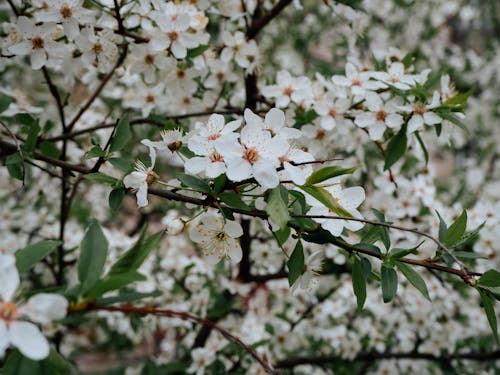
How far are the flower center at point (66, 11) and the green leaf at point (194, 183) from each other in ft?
2.19

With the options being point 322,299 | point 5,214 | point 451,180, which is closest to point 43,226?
point 5,214

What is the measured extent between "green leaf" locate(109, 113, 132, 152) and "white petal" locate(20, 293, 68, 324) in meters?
0.44

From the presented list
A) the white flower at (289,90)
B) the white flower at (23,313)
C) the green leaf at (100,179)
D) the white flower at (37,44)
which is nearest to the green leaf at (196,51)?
the white flower at (289,90)

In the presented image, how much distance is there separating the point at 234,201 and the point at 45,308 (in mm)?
370

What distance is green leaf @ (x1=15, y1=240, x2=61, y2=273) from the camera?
2.81ft

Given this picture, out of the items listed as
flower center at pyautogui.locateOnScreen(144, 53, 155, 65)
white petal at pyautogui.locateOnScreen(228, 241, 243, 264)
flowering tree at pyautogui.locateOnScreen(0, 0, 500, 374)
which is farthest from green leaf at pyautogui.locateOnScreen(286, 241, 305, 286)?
flower center at pyautogui.locateOnScreen(144, 53, 155, 65)

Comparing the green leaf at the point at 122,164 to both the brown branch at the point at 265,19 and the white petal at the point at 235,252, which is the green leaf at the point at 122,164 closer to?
the white petal at the point at 235,252

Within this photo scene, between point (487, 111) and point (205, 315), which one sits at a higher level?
point (205, 315)

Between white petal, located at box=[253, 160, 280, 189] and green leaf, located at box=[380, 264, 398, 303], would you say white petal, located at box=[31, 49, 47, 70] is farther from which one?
green leaf, located at box=[380, 264, 398, 303]

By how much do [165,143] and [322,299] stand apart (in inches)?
54.3

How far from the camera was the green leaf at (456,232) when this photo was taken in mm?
1049

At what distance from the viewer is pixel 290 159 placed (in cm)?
96

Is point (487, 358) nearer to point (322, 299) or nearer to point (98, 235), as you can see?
point (322, 299)

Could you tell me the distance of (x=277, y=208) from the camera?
0.84 metres
